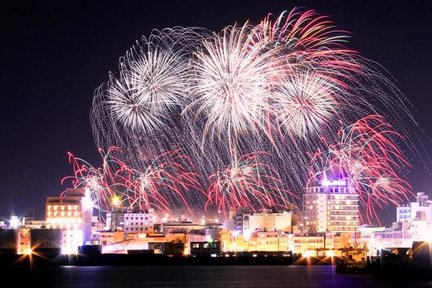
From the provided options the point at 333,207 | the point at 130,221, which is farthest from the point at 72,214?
the point at 333,207

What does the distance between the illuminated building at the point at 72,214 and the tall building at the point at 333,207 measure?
136 ft

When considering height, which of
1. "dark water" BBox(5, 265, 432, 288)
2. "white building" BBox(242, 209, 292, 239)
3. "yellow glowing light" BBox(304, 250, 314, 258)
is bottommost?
"dark water" BBox(5, 265, 432, 288)

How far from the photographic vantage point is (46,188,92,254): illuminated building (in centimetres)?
15200

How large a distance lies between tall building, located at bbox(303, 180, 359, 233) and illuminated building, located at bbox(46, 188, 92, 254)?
136 feet

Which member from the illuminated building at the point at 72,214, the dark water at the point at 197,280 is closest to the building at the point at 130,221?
the illuminated building at the point at 72,214

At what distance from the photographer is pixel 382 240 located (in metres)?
176

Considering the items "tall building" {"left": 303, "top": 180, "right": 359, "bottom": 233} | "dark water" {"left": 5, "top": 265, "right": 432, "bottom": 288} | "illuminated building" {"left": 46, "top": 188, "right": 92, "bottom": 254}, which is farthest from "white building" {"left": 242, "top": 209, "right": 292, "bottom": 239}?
"dark water" {"left": 5, "top": 265, "right": 432, "bottom": 288}

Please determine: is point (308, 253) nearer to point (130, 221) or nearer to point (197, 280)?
point (130, 221)

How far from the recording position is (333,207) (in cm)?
17475

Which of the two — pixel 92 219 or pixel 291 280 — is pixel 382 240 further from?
pixel 291 280

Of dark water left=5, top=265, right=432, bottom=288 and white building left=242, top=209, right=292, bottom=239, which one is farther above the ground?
white building left=242, top=209, right=292, bottom=239

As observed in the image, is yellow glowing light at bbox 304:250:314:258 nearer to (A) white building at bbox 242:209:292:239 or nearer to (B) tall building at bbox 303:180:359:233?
(A) white building at bbox 242:209:292:239

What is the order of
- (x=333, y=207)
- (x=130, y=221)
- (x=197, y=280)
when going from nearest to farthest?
(x=197, y=280), (x=130, y=221), (x=333, y=207)

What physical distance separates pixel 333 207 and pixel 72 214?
47785 millimetres
